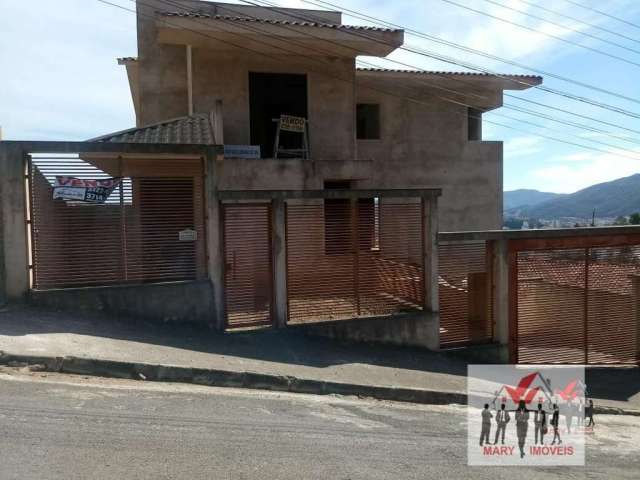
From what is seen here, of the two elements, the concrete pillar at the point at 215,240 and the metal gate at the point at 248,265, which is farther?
the metal gate at the point at 248,265

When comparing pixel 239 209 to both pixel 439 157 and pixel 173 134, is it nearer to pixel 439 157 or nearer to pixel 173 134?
pixel 173 134

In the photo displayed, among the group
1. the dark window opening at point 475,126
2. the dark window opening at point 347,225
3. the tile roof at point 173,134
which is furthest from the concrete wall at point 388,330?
the dark window opening at point 475,126

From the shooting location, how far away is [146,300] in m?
7.89

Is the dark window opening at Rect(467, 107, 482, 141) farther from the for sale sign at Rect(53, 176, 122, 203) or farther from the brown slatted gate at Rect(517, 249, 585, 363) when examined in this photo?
the for sale sign at Rect(53, 176, 122, 203)

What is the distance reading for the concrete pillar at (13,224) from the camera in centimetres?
749

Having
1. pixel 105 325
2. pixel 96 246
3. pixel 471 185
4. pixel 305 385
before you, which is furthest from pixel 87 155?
pixel 471 185

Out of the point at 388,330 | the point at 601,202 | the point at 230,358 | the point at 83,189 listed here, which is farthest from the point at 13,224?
the point at 601,202

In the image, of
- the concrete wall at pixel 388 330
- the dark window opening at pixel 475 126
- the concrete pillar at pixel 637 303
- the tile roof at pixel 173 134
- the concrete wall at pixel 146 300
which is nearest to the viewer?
the concrete wall at pixel 146 300

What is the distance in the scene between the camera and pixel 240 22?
38.5ft

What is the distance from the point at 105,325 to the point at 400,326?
4.65 metres

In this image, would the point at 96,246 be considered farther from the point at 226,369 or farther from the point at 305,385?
the point at 305,385

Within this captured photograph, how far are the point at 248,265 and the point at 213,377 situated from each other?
98.9 inches

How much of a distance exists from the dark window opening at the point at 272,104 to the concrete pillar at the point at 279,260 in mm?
5260

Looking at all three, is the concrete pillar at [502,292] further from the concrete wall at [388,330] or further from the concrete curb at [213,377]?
the concrete curb at [213,377]
